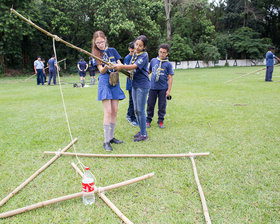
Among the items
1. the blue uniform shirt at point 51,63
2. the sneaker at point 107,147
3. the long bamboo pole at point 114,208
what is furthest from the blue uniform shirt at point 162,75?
the blue uniform shirt at point 51,63

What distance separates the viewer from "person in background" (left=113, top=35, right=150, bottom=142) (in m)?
3.73

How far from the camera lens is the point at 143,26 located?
84.9 feet

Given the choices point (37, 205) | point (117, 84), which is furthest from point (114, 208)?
point (117, 84)

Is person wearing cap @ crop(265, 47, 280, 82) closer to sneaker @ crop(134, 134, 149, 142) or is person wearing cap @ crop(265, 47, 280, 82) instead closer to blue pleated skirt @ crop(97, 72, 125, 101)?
sneaker @ crop(134, 134, 149, 142)

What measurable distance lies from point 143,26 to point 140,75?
2388 cm

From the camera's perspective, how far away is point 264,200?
97.9 inches

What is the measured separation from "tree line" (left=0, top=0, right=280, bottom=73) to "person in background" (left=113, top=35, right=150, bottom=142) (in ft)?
63.9

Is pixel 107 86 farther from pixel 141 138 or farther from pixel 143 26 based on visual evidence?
pixel 143 26

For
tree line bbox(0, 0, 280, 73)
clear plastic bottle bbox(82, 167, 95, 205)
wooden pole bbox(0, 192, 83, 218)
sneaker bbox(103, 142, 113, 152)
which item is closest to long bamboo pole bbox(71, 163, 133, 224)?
clear plastic bottle bbox(82, 167, 95, 205)

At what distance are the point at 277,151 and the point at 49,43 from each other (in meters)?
29.5

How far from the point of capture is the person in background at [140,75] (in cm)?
373

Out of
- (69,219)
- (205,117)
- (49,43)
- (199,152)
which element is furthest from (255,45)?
(69,219)

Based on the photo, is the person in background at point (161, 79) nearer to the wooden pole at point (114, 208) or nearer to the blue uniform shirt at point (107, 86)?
the blue uniform shirt at point (107, 86)

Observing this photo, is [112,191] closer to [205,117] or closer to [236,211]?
[236,211]
